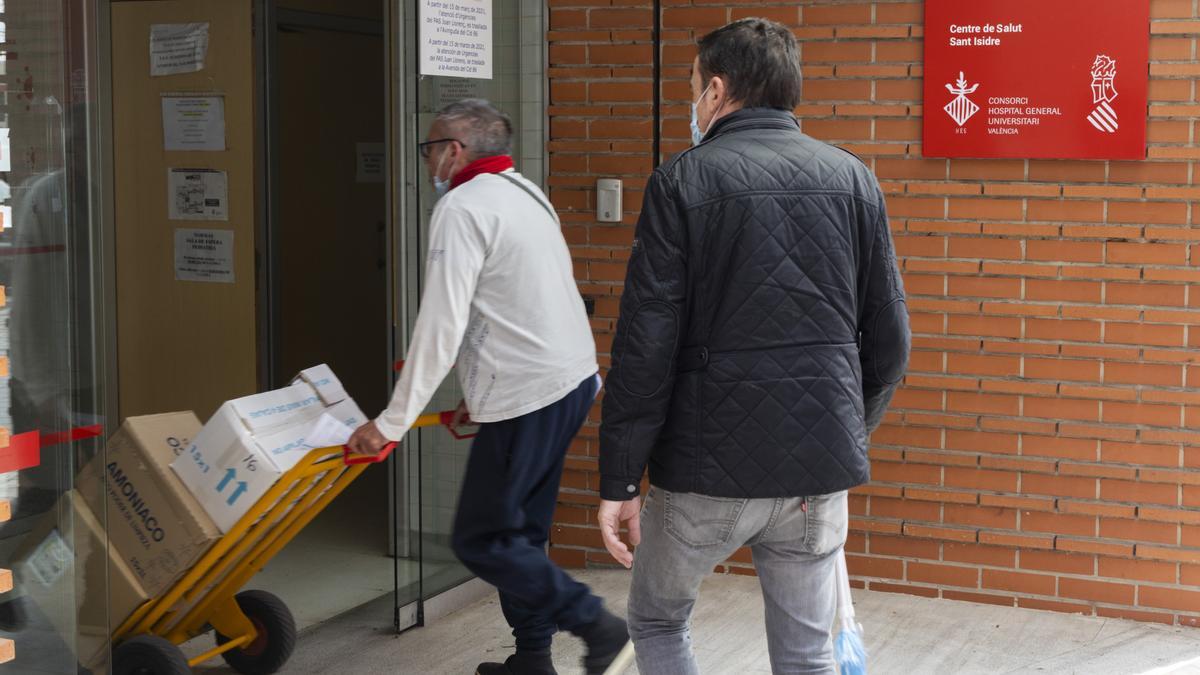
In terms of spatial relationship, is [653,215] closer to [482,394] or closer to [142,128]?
[482,394]

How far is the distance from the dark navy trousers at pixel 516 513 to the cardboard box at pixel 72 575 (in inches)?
39.1

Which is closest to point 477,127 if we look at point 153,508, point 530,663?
point 153,508

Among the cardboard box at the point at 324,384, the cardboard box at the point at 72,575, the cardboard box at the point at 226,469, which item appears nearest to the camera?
the cardboard box at the point at 72,575

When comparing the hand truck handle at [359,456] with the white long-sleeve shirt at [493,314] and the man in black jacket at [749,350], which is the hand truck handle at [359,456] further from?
the man in black jacket at [749,350]

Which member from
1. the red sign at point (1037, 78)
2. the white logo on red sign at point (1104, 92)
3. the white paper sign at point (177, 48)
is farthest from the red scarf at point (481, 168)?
the white paper sign at point (177, 48)

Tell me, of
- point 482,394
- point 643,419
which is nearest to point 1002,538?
point 482,394

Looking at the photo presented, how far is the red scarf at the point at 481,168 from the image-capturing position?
416 cm

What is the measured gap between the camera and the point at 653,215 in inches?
120

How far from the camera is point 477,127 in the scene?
4.20m

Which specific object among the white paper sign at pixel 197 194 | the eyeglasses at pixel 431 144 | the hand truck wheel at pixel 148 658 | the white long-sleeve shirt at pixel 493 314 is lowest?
the hand truck wheel at pixel 148 658

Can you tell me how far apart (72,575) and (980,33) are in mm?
3597

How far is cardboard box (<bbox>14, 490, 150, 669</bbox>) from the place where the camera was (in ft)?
11.3

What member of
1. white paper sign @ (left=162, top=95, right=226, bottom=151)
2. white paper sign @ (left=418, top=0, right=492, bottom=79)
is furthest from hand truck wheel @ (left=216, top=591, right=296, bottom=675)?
white paper sign @ (left=162, top=95, right=226, bottom=151)

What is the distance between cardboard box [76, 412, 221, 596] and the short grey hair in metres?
1.19
